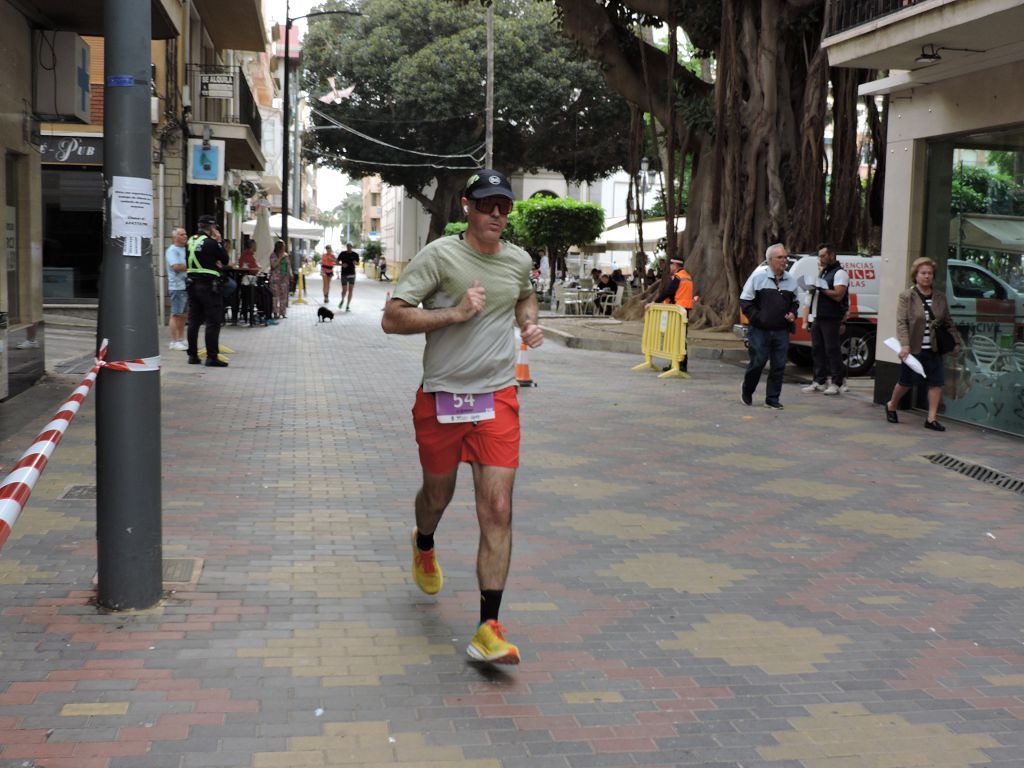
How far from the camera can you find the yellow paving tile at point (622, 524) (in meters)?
6.57

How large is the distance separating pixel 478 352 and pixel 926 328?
738 cm

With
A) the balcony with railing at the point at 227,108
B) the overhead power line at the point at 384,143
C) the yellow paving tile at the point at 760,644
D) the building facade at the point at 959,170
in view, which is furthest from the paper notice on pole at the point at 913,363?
the overhead power line at the point at 384,143

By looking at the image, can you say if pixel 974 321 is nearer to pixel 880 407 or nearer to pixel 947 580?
pixel 880 407

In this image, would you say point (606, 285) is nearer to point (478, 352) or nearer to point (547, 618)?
point (547, 618)

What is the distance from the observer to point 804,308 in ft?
50.9

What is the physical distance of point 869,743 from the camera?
380cm

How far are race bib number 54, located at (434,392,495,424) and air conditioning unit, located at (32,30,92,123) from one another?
28.6ft

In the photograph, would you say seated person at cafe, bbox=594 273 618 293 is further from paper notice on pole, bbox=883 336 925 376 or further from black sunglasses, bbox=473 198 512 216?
black sunglasses, bbox=473 198 512 216

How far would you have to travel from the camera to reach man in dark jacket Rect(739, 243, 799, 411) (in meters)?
12.1

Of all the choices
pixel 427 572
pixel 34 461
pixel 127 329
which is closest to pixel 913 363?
pixel 427 572

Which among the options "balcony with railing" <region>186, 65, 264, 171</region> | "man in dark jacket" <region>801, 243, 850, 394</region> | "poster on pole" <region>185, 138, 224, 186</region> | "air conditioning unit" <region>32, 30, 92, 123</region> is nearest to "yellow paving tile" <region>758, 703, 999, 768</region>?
"man in dark jacket" <region>801, 243, 850, 394</region>

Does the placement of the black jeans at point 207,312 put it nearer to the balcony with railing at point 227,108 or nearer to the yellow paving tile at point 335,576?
the yellow paving tile at point 335,576

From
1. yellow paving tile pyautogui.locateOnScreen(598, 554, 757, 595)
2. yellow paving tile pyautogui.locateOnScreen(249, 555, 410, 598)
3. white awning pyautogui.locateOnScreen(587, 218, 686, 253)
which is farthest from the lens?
white awning pyautogui.locateOnScreen(587, 218, 686, 253)

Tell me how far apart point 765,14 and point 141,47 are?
15657 millimetres
